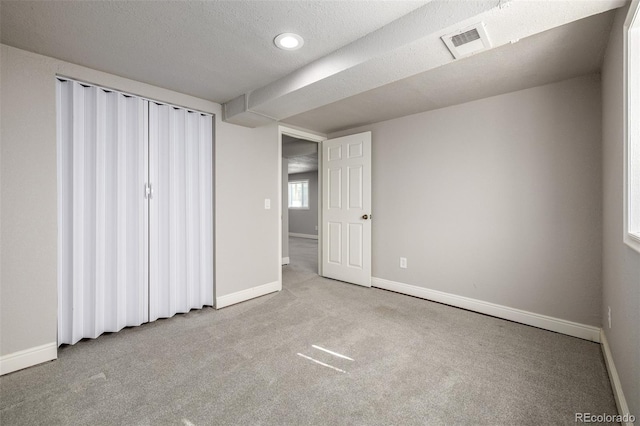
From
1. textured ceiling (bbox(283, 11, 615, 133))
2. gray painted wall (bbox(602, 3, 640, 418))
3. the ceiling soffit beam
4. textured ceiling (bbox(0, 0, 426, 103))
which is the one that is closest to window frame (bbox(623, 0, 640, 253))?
gray painted wall (bbox(602, 3, 640, 418))

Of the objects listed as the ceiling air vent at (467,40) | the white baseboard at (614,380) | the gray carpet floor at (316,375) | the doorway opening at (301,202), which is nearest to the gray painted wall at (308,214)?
the doorway opening at (301,202)

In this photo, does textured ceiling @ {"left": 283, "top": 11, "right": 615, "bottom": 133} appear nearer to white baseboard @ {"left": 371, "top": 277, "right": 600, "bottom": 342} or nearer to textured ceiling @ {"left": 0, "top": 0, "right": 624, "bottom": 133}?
textured ceiling @ {"left": 0, "top": 0, "right": 624, "bottom": 133}

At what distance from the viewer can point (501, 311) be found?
9.38 feet

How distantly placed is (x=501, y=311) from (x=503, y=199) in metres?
1.13

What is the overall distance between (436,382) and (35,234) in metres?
2.94

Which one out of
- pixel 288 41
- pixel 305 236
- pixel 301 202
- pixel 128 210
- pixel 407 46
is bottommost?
pixel 305 236

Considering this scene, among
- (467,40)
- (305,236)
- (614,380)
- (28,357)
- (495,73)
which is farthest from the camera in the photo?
(305,236)

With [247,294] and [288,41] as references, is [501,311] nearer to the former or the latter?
[247,294]

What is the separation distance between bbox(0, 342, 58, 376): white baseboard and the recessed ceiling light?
8.84ft

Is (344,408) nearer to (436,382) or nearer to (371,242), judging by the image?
(436,382)

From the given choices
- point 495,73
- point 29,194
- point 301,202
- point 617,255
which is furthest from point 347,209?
point 301,202

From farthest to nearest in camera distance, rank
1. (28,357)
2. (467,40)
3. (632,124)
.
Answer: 1. (28,357)
2. (467,40)
3. (632,124)

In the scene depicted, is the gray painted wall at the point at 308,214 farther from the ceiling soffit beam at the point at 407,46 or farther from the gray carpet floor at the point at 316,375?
the ceiling soffit beam at the point at 407,46

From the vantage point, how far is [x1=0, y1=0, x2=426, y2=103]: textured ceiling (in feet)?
5.16
